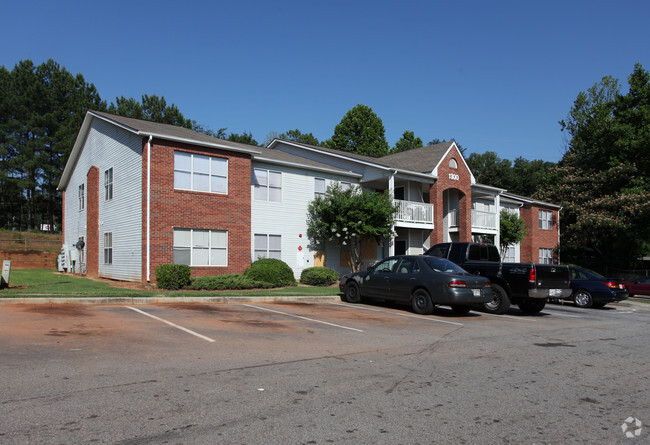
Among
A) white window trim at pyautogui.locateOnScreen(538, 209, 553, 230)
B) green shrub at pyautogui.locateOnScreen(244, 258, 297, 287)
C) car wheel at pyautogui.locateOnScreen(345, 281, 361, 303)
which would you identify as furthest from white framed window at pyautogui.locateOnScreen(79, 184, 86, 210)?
white window trim at pyautogui.locateOnScreen(538, 209, 553, 230)

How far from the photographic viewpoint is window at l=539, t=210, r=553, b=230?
3951 centimetres

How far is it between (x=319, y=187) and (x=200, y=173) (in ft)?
23.4

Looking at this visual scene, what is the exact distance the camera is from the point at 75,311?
11500 millimetres

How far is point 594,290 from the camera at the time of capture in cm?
1852

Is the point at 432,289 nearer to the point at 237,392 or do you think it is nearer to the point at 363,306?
the point at 363,306

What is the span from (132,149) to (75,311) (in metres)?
11.0

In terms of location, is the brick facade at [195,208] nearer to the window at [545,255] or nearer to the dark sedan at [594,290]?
the dark sedan at [594,290]

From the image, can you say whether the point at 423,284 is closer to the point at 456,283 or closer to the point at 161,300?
the point at 456,283

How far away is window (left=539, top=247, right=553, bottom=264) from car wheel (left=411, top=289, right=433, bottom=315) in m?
29.7

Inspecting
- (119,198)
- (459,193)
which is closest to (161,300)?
(119,198)

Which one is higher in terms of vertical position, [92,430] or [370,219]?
[370,219]

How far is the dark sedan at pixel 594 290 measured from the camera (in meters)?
18.3

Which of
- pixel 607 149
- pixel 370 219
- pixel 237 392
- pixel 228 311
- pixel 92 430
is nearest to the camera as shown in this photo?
pixel 92 430

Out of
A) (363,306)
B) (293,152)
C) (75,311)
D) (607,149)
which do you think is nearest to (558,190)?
(607,149)
